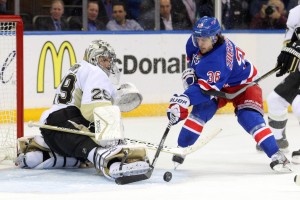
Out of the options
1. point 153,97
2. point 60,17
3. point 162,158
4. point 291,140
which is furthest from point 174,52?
point 162,158

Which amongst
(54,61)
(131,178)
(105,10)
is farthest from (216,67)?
(105,10)

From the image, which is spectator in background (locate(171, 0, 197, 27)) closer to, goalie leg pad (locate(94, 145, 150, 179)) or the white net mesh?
the white net mesh

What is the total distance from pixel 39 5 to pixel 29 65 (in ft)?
1.69

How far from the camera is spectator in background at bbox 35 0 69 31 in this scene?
8055mm

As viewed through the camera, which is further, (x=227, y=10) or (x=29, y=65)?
(x=227, y=10)

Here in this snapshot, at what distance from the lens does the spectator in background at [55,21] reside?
8.05m

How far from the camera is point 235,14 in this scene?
894 cm

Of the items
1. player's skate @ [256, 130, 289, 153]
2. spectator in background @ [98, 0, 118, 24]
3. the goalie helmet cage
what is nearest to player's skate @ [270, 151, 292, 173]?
player's skate @ [256, 130, 289, 153]

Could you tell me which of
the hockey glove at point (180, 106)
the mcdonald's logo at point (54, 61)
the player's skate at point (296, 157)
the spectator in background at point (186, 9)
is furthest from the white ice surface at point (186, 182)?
the spectator in background at point (186, 9)

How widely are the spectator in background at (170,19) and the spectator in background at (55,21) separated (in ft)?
2.89

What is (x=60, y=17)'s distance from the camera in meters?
8.17

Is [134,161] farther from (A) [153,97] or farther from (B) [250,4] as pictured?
(B) [250,4]

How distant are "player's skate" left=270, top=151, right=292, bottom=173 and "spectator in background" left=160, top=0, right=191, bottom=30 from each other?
10.9 feet

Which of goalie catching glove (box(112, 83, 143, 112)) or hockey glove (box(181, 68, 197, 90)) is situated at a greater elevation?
hockey glove (box(181, 68, 197, 90))
